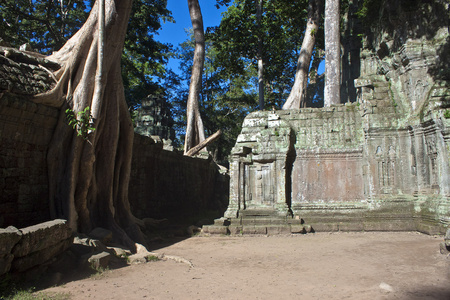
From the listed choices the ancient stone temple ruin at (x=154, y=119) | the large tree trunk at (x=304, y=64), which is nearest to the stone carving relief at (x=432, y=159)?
the large tree trunk at (x=304, y=64)

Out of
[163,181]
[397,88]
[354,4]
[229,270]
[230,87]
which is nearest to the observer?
[229,270]

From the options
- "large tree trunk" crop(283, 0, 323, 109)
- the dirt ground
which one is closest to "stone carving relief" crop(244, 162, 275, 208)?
the dirt ground

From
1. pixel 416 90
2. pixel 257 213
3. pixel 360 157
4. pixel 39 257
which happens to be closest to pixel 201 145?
pixel 257 213

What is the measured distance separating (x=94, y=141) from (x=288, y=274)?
12.4 ft

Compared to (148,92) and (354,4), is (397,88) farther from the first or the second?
(148,92)

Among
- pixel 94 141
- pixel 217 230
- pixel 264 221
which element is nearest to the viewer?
pixel 94 141

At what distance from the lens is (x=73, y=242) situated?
4.91 meters

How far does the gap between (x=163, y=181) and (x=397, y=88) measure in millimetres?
6917

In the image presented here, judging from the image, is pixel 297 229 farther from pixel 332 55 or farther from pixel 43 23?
pixel 43 23

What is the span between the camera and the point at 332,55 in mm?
12570

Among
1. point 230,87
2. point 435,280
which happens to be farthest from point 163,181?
point 230,87

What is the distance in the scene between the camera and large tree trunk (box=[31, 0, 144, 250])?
5648mm

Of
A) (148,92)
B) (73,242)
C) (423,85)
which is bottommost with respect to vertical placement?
(73,242)

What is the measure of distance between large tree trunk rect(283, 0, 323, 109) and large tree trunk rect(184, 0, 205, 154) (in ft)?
11.6
